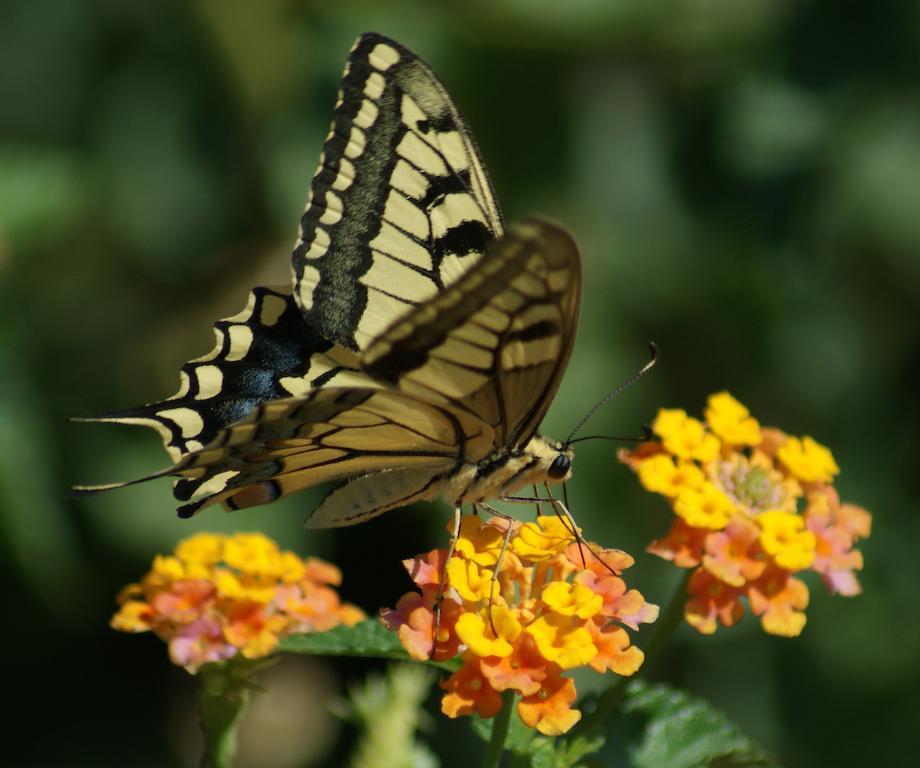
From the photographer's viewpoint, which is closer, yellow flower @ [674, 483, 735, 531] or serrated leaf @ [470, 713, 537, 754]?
serrated leaf @ [470, 713, 537, 754]

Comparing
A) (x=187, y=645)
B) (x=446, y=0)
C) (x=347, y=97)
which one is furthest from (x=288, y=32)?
(x=187, y=645)

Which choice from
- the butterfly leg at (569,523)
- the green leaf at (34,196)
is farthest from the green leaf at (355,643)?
the green leaf at (34,196)

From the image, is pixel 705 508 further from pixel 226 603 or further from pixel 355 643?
pixel 226 603

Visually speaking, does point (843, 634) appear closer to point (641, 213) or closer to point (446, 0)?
point (641, 213)

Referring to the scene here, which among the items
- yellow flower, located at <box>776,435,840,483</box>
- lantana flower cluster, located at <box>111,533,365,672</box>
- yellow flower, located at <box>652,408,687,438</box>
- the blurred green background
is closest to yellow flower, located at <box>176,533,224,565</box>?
lantana flower cluster, located at <box>111,533,365,672</box>

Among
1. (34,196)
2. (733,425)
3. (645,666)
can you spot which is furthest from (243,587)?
(34,196)

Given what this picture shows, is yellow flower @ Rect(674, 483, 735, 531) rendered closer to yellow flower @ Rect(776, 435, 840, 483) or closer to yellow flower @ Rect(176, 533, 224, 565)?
yellow flower @ Rect(776, 435, 840, 483)
